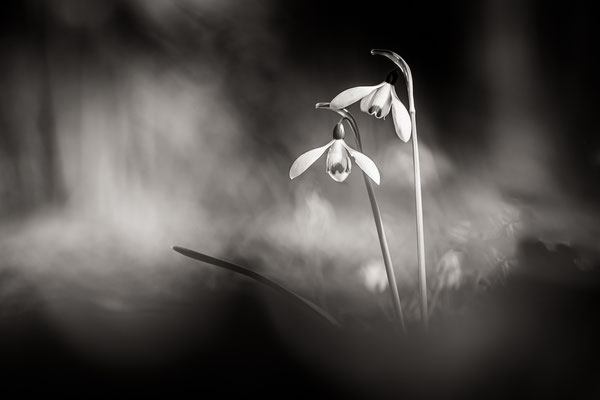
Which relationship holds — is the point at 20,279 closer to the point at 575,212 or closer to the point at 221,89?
the point at 221,89

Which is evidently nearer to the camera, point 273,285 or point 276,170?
point 273,285

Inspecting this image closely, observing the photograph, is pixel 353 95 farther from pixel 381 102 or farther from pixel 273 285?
pixel 273 285

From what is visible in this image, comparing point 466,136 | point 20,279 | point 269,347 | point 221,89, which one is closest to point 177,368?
point 269,347

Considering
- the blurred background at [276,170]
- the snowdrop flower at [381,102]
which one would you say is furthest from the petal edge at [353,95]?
the blurred background at [276,170]

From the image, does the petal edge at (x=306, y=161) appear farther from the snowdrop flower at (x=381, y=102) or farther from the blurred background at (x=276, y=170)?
the blurred background at (x=276, y=170)

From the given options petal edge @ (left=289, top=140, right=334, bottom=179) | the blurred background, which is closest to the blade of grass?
the blurred background

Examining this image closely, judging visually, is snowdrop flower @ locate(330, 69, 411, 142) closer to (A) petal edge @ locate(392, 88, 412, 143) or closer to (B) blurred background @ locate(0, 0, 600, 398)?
(A) petal edge @ locate(392, 88, 412, 143)

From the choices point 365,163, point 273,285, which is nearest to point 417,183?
point 365,163
